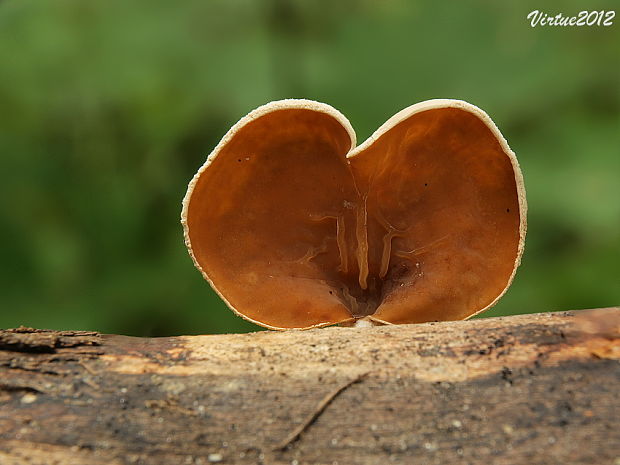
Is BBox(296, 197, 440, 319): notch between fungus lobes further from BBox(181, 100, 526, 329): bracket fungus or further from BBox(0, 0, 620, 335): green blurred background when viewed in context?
BBox(0, 0, 620, 335): green blurred background

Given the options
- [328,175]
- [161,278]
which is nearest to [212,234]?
[328,175]

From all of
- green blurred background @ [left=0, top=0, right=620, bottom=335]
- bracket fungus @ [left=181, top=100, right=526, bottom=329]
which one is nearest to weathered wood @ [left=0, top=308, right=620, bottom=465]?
bracket fungus @ [left=181, top=100, right=526, bottom=329]

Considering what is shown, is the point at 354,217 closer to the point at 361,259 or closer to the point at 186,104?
the point at 361,259

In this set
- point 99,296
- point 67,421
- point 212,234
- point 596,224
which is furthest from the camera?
point 99,296

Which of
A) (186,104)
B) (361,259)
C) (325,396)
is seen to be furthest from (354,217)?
(186,104)

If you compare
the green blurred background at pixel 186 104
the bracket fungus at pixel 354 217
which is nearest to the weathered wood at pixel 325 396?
the bracket fungus at pixel 354 217

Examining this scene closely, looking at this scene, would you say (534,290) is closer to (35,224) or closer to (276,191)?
(276,191)
